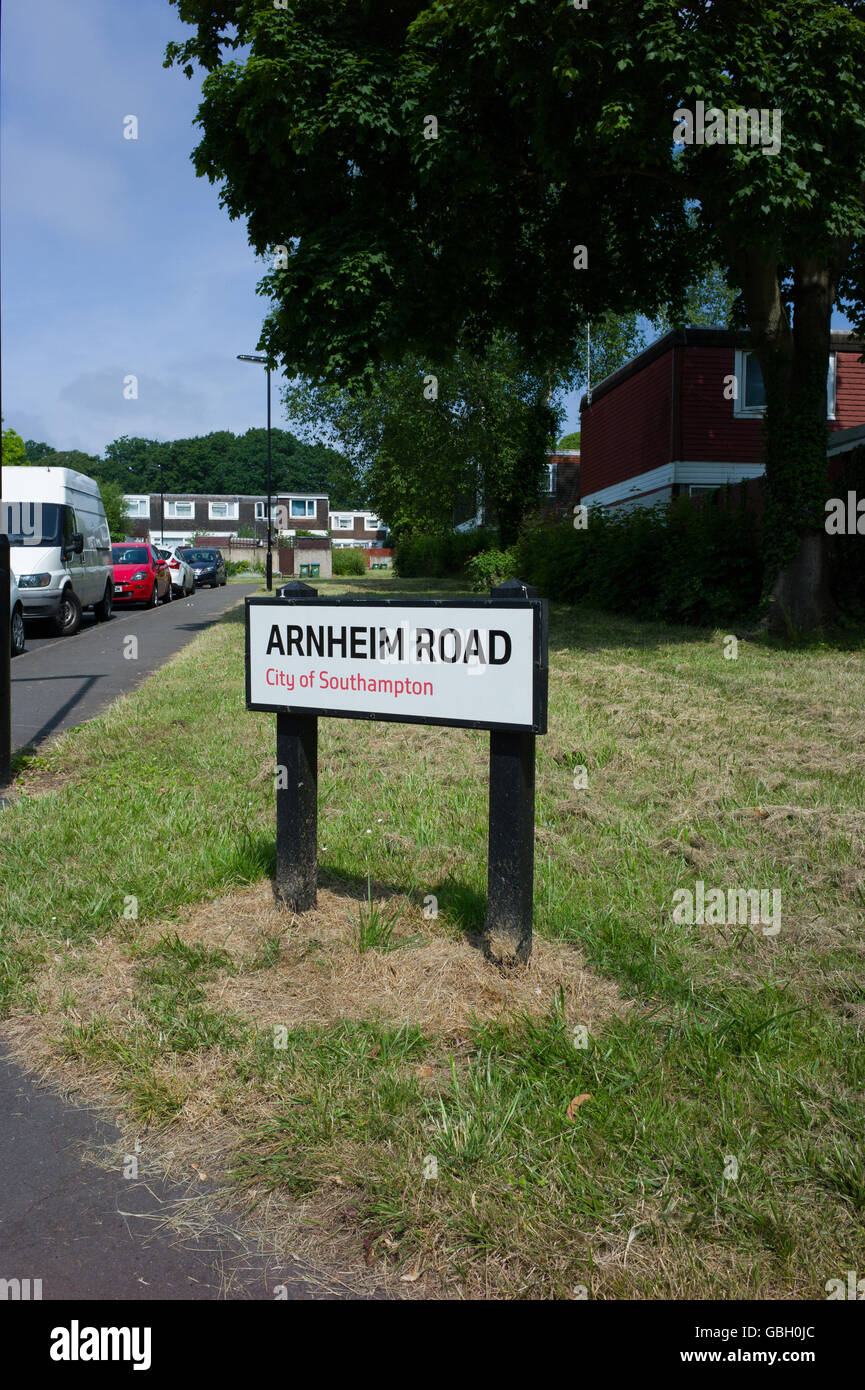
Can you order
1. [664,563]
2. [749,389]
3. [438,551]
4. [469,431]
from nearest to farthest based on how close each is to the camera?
[664,563] → [749,389] → [469,431] → [438,551]

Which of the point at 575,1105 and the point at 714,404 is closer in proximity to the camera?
the point at 575,1105

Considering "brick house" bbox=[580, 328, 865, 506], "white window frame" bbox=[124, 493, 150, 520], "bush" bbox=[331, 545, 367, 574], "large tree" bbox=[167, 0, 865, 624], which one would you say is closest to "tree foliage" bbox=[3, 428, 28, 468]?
"bush" bbox=[331, 545, 367, 574]

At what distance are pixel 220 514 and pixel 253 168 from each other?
91703 millimetres

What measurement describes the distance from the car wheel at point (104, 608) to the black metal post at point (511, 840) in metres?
18.2

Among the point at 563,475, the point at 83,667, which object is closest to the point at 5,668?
the point at 83,667

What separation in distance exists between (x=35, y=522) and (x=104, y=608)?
4618 millimetres

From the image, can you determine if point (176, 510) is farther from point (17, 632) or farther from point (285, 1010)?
point (285, 1010)

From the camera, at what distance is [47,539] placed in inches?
639

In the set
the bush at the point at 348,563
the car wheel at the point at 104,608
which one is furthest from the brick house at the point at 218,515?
the car wheel at the point at 104,608

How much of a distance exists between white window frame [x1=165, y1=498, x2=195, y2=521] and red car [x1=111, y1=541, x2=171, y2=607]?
255ft

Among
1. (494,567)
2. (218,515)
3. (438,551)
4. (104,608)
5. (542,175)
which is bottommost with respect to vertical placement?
(104,608)

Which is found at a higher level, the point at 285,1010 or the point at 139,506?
the point at 139,506

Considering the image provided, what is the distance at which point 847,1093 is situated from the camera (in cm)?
275

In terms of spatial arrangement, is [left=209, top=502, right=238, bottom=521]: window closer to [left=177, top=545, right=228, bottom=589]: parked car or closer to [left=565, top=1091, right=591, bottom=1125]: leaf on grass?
[left=177, top=545, right=228, bottom=589]: parked car
